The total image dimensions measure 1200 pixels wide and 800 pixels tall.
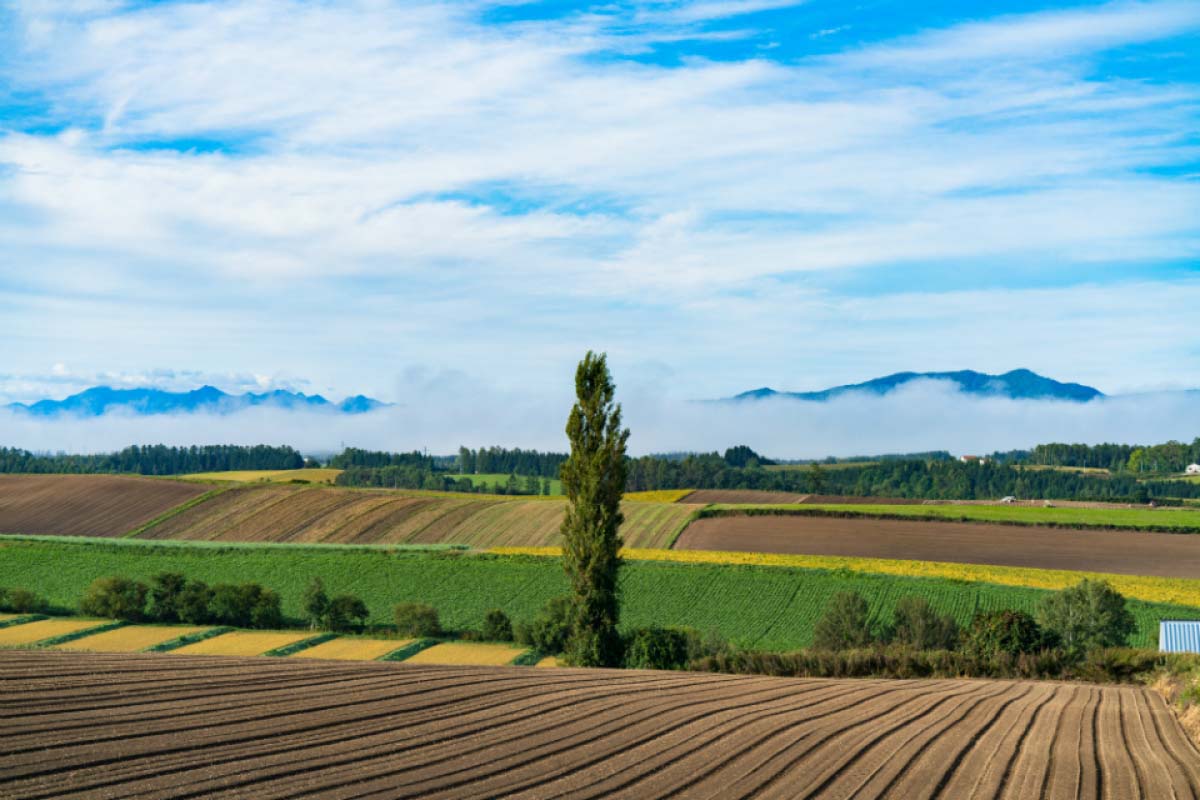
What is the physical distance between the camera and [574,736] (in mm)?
14641

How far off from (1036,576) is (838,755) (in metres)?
48.2

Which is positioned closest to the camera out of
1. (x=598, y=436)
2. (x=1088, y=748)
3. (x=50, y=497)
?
(x=1088, y=748)

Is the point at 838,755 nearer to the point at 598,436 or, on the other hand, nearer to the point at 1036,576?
the point at 598,436

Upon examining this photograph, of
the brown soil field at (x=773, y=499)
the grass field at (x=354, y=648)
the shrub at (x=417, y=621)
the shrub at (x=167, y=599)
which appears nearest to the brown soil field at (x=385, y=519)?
the brown soil field at (x=773, y=499)

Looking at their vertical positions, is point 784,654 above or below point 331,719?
below

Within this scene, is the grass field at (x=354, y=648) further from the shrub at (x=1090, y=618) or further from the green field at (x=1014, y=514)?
the green field at (x=1014, y=514)

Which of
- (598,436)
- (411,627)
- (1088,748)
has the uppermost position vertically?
(598,436)

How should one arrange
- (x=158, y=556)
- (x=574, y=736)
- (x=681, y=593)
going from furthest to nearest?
1. (x=158, y=556)
2. (x=681, y=593)
3. (x=574, y=736)

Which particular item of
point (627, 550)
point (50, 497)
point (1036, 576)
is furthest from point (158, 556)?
point (1036, 576)

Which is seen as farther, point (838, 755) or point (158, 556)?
point (158, 556)

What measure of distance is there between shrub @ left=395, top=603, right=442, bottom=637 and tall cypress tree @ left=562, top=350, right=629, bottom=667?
8170 mm

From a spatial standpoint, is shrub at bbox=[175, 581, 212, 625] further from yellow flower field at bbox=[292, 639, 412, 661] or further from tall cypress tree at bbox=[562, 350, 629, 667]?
tall cypress tree at bbox=[562, 350, 629, 667]

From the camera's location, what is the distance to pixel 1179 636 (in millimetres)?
38188

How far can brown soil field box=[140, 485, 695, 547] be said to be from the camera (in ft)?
249
